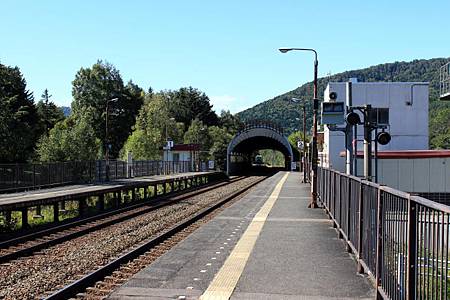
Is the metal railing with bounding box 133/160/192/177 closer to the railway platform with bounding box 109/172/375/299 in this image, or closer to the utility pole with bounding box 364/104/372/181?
the railway platform with bounding box 109/172/375/299

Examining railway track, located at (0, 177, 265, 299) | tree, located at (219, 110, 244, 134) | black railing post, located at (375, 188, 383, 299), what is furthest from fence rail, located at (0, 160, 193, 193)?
tree, located at (219, 110, 244, 134)

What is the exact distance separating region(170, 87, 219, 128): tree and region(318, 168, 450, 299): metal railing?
133 meters

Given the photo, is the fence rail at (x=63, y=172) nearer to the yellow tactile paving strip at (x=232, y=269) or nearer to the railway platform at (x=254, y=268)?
the railway platform at (x=254, y=268)

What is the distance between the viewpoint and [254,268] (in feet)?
30.8

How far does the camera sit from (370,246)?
7.67 meters

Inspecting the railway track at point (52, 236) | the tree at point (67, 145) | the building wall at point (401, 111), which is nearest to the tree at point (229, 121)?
the tree at point (67, 145)

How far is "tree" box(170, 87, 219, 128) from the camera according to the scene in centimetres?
14216

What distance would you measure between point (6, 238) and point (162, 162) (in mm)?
41290

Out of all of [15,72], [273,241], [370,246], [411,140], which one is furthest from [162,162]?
[370,246]

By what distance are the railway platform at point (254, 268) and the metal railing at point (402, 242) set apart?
682mm

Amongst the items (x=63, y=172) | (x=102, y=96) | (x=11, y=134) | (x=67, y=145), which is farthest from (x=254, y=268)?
(x=102, y=96)

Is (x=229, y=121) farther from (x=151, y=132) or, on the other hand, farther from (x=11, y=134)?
(x=11, y=134)

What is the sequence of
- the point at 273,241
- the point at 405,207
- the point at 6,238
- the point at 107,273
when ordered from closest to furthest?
1. the point at 405,207
2. the point at 107,273
3. the point at 273,241
4. the point at 6,238

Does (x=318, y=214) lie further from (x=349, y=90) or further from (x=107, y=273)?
(x=107, y=273)
